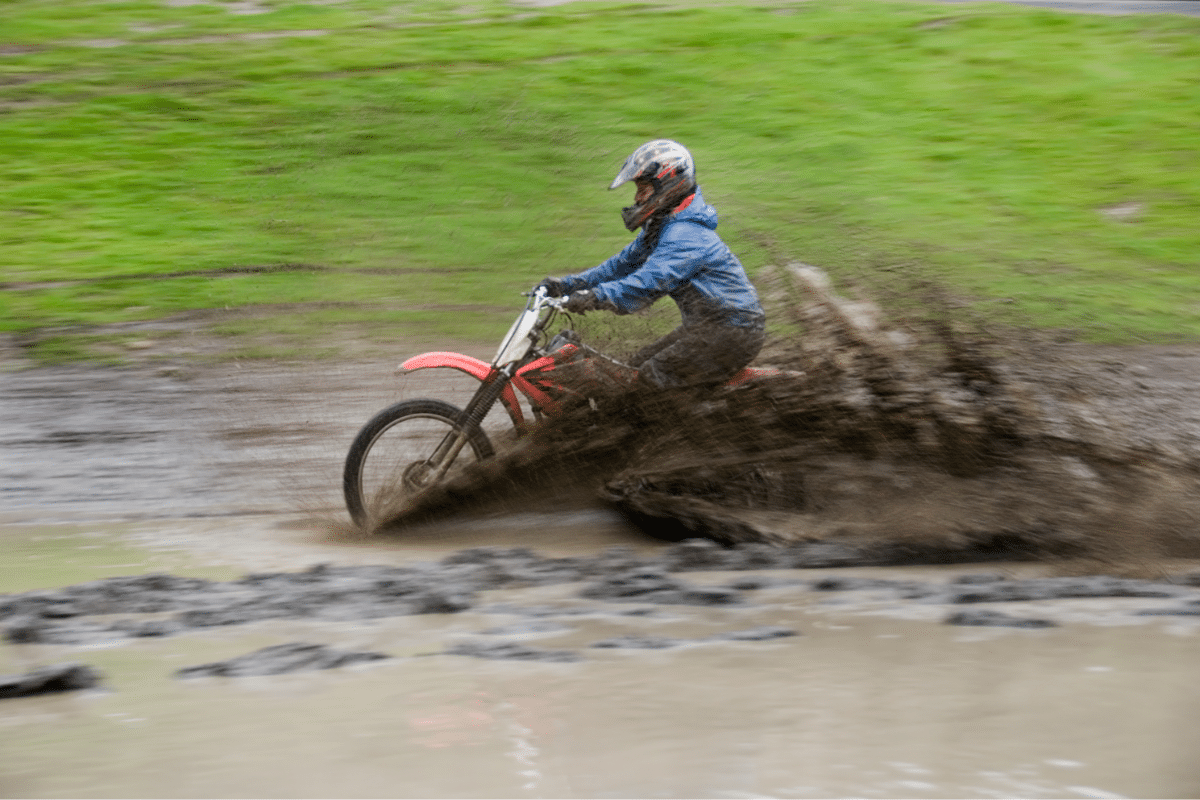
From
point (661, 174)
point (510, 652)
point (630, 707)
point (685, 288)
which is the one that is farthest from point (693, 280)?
point (630, 707)

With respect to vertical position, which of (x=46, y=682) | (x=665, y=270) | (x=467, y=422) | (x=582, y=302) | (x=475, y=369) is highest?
(x=665, y=270)

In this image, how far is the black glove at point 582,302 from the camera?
6289mm

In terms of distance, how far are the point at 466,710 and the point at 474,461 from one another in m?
2.60

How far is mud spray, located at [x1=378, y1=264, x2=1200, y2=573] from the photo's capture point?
20.1ft

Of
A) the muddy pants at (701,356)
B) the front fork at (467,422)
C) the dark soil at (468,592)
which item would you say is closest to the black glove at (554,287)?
the front fork at (467,422)

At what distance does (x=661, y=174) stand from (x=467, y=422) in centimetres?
159

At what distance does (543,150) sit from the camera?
50.8 ft

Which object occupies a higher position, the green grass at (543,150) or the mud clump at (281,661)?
the green grass at (543,150)

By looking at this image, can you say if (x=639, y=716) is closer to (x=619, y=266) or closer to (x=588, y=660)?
(x=588, y=660)

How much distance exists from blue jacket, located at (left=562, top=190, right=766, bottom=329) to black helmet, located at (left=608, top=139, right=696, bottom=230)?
3.2 inches

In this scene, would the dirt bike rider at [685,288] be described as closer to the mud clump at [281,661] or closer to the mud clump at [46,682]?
the mud clump at [281,661]

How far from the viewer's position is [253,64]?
17.4m

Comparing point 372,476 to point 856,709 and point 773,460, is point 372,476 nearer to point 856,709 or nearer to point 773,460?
point 773,460

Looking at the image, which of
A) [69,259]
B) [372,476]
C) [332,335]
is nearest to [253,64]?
[69,259]
